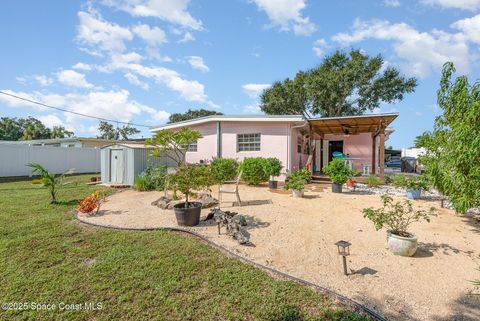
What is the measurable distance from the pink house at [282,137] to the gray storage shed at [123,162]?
3.11m

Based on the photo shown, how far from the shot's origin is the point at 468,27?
8.45 meters

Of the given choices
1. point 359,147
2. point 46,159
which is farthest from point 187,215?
point 46,159

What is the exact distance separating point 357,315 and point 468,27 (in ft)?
35.7

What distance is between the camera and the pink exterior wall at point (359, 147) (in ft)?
48.9

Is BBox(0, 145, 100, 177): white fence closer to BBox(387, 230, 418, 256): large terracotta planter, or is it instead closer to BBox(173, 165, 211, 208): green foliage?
BBox(173, 165, 211, 208): green foliage

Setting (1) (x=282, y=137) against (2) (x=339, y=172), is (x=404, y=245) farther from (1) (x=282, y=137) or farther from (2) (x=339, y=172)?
(1) (x=282, y=137)

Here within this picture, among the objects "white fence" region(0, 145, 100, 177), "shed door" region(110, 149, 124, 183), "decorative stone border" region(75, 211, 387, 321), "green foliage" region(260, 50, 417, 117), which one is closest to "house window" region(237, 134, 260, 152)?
"shed door" region(110, 149, 124, 183)

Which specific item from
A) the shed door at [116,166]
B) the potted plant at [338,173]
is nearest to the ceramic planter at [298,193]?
the potted plant at [338,173]

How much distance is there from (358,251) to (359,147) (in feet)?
40.5

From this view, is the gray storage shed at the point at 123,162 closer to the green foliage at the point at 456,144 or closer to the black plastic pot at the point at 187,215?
the black plastic pot at the point at 187,215

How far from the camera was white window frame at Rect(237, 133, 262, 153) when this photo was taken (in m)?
12.0

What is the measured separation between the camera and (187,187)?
213 inches

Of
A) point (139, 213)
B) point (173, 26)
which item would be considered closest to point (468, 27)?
point (173, 26)

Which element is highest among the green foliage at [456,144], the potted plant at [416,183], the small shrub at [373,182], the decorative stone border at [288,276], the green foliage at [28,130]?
the green foliage at [28,130]
